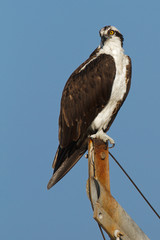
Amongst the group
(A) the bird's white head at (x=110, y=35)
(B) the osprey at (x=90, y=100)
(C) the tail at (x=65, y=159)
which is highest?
(A) the bird's white head at (x=110, y=35)

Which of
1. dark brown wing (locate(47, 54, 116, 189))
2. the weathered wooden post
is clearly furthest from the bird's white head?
the weathered wooden post

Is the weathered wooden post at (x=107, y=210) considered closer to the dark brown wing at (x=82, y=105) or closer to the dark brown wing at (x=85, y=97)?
the dark brown wing at (x=82, y=105)

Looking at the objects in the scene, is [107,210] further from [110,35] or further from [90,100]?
[110,35]

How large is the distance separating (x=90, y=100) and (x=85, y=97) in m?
0.10

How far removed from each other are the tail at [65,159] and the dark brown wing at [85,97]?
11 cm

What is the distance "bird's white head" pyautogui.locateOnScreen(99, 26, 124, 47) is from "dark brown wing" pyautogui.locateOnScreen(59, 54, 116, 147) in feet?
1.62

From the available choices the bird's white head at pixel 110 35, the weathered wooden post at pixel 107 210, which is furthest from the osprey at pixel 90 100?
the weathered wooden post at pixel 107 210

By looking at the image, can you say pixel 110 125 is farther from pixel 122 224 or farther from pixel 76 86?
pixel 122 224

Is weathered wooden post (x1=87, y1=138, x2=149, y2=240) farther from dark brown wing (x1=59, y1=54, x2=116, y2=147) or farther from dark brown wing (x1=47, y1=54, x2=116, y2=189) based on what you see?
dark brown wing (x1=59, y1=54, x2=116, y2=147)

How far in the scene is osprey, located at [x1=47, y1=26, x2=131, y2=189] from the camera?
668 cm

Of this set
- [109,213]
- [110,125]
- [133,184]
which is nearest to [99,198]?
[109,213]

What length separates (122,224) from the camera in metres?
4.67

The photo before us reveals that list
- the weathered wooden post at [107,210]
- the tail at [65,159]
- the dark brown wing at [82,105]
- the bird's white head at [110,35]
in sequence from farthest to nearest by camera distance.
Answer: the bird's white head at [110,35] → the dark brown wing at [82,105] → the tail at [65,159] → the weathered wooden post at [107,210]

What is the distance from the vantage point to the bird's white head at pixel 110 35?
23.9 ft
